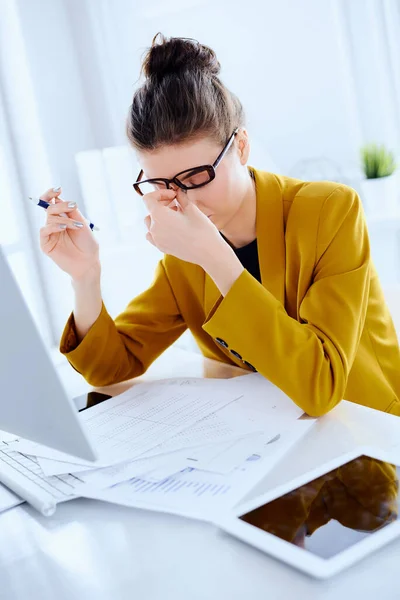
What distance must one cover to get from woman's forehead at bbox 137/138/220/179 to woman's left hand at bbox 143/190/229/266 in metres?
0.07

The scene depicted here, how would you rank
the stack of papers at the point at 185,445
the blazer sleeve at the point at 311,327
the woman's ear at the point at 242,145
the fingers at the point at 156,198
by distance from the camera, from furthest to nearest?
the woman's ear at the point at 242,145 → the fingers at the point at 156,198 → the blazer sleeve at the point at 311,327 → the stack of papers at the point at 185,445

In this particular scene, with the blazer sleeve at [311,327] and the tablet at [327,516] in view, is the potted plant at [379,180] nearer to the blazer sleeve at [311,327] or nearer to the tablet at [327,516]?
the blazer sleeve at [311,327]

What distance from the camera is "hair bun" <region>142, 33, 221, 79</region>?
1.38 m

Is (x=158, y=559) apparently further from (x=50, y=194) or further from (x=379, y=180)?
(x=379, y=180)

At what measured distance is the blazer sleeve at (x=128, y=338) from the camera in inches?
57.4

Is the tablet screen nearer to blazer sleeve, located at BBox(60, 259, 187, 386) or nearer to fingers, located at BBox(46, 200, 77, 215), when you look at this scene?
blazer sleeve, located at BBox(60, 259, 187, 386)

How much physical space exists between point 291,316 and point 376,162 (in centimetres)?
146

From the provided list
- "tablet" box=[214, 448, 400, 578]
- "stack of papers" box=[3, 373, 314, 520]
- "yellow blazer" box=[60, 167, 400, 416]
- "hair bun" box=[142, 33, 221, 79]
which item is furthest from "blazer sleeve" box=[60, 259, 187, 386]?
"tablet" box=[214, 448, 400, 578]

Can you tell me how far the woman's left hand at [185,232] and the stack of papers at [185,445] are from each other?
242 millimetres

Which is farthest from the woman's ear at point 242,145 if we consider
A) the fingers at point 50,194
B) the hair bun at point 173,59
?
the fingers at point 50,194

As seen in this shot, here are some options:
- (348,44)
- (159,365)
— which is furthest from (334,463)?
(348,44)

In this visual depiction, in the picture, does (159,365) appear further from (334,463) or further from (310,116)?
(310,116)

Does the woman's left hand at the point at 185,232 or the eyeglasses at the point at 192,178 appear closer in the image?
the woman's left hand at the point at 185,232

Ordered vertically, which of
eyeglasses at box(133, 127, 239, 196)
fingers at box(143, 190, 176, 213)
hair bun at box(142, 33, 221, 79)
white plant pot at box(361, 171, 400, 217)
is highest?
hair bun at box(142, 33, 221, 79)
